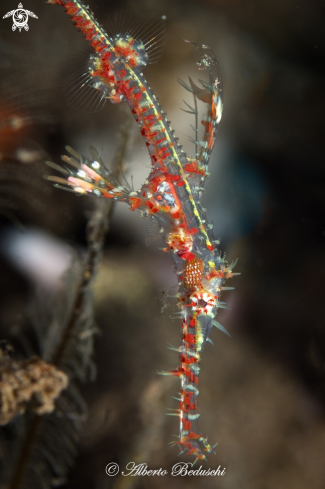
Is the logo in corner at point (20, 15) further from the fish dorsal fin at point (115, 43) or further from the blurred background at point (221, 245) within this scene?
the fish dorsal fin at point (115, 43)

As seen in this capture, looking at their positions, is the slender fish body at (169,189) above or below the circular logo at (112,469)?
above

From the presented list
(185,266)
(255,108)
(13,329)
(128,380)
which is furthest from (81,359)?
(255,108)

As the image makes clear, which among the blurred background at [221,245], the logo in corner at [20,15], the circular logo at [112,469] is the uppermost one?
the logo in corner at [20,15]

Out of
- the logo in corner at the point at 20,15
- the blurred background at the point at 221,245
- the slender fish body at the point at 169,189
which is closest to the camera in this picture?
the slender fish body at the point at 169,189

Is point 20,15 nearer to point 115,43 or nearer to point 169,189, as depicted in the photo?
point 115,43

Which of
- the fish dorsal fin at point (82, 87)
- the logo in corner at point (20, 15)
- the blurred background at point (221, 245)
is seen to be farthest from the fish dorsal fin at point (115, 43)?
the logo in corner at point (20, 15)

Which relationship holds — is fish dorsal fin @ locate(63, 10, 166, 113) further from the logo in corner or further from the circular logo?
the circular logo
